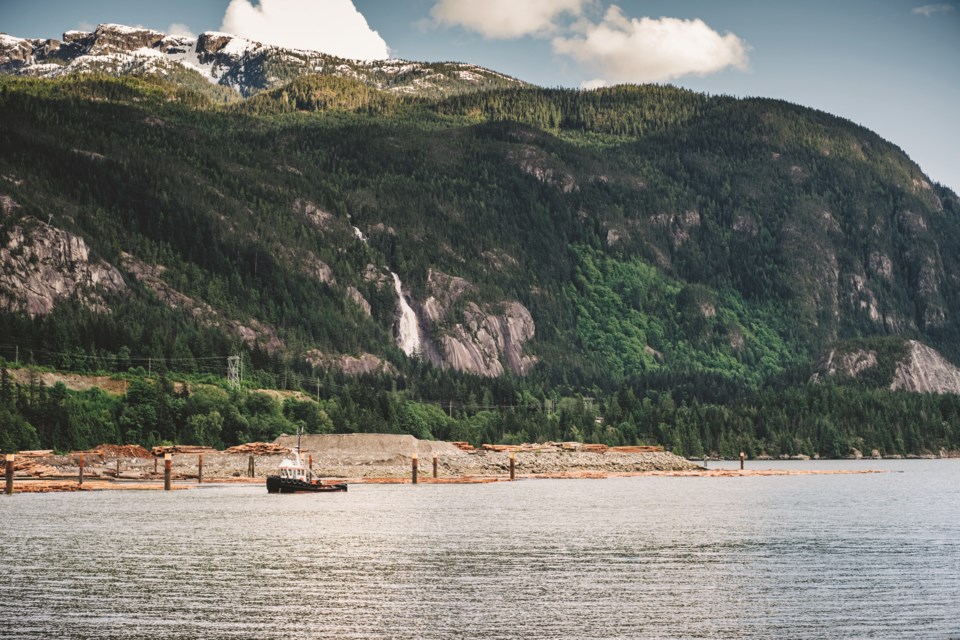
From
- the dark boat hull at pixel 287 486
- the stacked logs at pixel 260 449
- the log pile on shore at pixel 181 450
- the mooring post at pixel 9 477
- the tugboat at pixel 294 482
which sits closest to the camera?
the mooring post at pixel 9 477

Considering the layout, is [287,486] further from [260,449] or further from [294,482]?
[260,449]

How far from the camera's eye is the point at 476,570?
73.3 metres

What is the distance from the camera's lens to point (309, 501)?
445 ft

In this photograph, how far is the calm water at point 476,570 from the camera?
5653 centimetres

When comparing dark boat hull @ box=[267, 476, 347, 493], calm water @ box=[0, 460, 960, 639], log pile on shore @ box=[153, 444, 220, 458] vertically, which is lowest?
calm water @ box=[0, 460, 960, 639]

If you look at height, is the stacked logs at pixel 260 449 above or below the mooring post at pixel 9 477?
above

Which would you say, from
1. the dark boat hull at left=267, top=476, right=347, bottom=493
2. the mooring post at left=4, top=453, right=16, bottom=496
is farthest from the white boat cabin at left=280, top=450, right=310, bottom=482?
the mooring post at left=4, top=453, right=16, bottom=496

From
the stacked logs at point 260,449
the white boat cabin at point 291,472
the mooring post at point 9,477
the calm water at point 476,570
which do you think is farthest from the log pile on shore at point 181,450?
the calm water at point 476,570

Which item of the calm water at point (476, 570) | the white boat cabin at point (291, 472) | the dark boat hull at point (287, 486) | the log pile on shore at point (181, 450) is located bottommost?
the calm water at point (476, 570)

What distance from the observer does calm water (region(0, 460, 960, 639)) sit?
56.5 meters

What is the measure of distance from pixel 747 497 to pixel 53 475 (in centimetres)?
8270

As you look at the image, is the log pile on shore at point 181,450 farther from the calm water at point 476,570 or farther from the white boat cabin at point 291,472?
the calm water at point 476,570

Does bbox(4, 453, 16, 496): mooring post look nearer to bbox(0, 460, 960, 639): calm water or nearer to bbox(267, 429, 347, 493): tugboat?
bbox(0, 460, 960, 639): calm water

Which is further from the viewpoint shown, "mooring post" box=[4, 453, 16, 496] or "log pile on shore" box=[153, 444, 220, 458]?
"log pile on shore" box=[153, 444, 220, 458]
